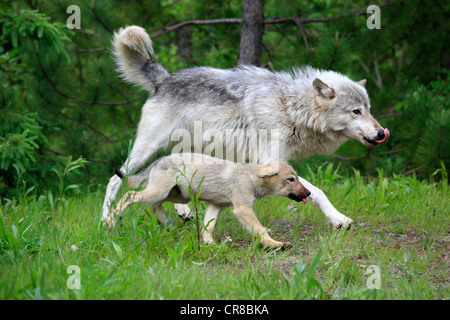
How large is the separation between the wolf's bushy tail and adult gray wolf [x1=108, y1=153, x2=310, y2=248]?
1.86 metres

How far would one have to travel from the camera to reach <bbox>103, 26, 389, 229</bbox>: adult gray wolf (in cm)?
532

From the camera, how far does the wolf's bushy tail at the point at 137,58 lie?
19.9ft

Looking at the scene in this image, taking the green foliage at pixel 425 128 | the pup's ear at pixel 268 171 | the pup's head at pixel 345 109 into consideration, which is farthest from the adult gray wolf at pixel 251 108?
the green foliage at pixel 425 128

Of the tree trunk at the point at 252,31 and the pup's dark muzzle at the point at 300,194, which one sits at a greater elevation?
the tree trunk at the point at 252,31

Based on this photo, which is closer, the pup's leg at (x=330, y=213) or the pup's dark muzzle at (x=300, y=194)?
the pup's dark muzzle at (x=300, y=194)

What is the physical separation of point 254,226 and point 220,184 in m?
0.52

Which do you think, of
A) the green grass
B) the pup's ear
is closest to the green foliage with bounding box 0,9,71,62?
the green grass

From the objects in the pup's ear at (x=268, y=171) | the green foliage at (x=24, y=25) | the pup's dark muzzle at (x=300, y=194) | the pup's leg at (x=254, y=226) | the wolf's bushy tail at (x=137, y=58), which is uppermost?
the green foliage at (x=24, y=25)

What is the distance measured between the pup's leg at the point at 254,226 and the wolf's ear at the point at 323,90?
1730mm

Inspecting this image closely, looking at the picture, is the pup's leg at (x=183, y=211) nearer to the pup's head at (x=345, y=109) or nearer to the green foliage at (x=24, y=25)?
the pup's head at (x=345, y=109)

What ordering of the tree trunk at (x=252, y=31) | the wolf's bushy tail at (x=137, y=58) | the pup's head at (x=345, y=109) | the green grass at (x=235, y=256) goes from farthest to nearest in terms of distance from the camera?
the tree trunk at (x=252, y=31) < the wolf's bushy tail at (x=137, y=58) < the pup's head at (x=345, y=109) < the green grass at (x=235, y=256)
